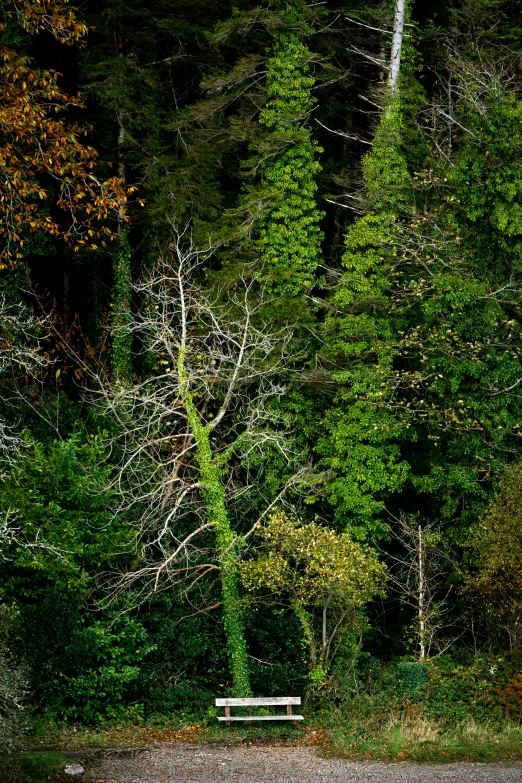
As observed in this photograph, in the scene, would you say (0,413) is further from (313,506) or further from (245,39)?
(245,39)

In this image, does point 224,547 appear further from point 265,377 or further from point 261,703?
point 265,377

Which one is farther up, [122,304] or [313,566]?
[122,304]

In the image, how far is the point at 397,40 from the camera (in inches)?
880

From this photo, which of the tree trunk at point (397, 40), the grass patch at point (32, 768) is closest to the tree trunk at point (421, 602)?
the grass patch at point (32, 768)

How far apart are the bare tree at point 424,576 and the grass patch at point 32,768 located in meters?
6.97

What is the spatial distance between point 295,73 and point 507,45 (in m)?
6.05

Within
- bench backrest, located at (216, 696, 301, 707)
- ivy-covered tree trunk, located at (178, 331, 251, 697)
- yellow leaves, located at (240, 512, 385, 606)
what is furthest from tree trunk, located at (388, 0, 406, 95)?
bench backrest, located at (216, 696, 301, 707)

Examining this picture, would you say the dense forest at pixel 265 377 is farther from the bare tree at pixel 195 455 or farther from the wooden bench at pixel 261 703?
the wooden bench at pixel 261 703

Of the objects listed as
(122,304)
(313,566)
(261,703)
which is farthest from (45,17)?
(261,703)

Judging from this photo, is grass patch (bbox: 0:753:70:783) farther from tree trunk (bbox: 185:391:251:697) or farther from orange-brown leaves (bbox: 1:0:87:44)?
orange-brown leaves (bbox: 1:0:87:44)

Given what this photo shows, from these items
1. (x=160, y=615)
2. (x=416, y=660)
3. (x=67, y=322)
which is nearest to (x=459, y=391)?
(x=416, y=660)

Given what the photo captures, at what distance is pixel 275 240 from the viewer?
2153 cm

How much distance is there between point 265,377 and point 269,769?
788 cm

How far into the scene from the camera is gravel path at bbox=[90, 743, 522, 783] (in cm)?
1402
